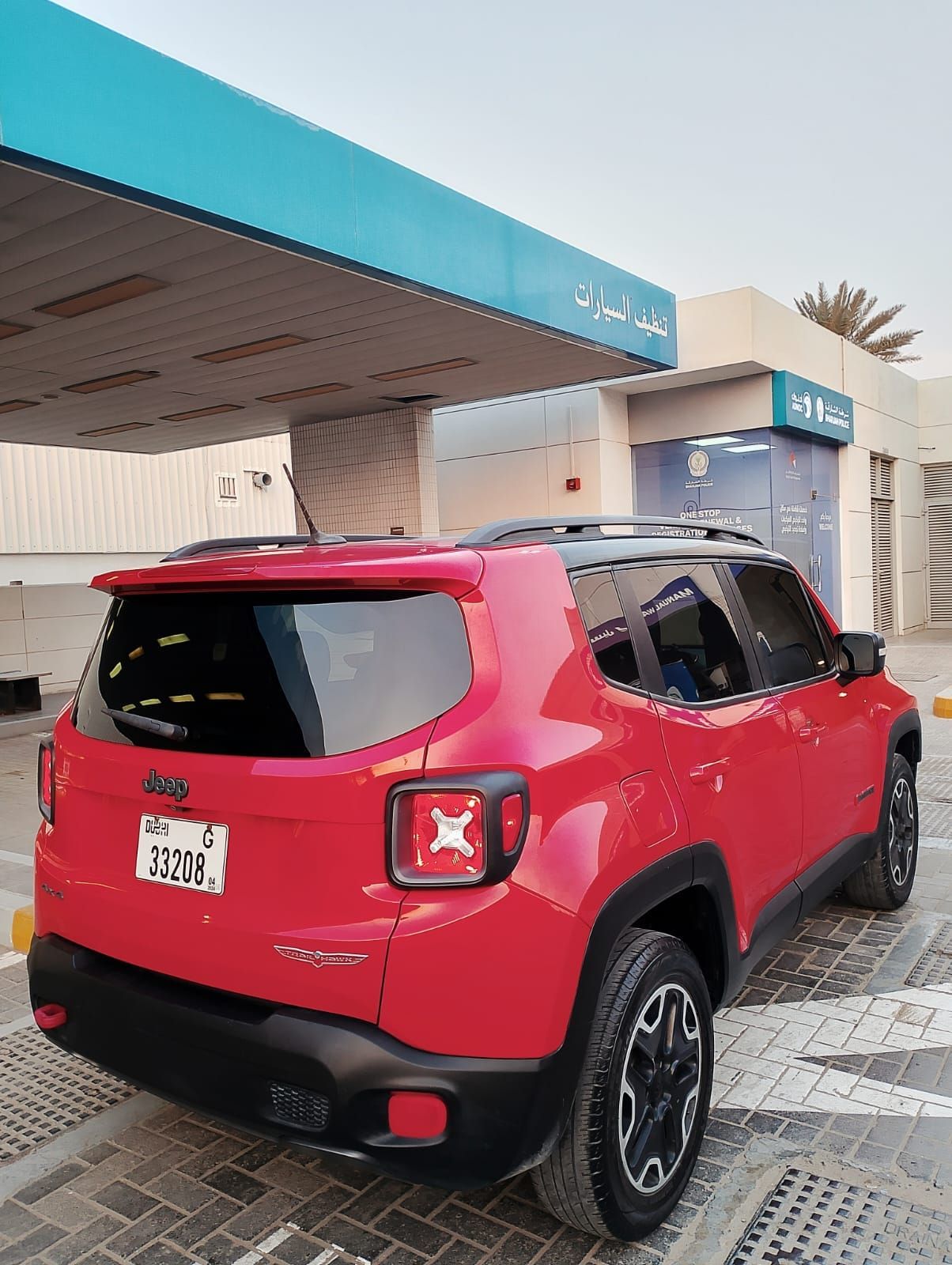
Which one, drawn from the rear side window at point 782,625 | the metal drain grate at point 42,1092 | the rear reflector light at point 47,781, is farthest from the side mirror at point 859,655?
the metal drain grate at point 42,1092

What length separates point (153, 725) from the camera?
7.62 ft

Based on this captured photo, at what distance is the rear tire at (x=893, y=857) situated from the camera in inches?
170

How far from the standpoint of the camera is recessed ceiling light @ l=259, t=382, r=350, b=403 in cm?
1128

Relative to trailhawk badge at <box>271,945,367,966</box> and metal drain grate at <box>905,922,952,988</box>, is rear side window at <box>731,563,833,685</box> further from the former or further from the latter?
trailhawk badge at <box>271,945,367,966</box>

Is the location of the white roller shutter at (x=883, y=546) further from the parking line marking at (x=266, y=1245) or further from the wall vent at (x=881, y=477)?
the parking line marking at (x=266, y=1245)

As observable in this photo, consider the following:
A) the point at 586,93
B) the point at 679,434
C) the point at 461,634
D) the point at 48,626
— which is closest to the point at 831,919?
the point at 461,634

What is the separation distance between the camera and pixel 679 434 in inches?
587

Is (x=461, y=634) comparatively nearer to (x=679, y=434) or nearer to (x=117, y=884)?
(x=117, y=884)

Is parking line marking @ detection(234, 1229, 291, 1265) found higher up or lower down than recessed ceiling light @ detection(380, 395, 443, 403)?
lower down

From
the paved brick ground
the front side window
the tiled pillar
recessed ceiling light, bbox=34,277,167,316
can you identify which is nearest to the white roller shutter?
the tiled pillar

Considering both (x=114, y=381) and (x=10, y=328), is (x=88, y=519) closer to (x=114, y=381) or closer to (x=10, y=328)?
(x=114, y=381)

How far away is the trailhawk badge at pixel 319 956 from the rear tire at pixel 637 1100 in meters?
0.59

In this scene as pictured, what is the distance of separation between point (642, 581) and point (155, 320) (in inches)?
269

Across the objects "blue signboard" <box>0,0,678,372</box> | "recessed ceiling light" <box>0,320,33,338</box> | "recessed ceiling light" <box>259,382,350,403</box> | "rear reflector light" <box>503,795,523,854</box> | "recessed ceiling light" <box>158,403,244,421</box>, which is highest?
"blue signboard" <box>0,0,678,372</box>
